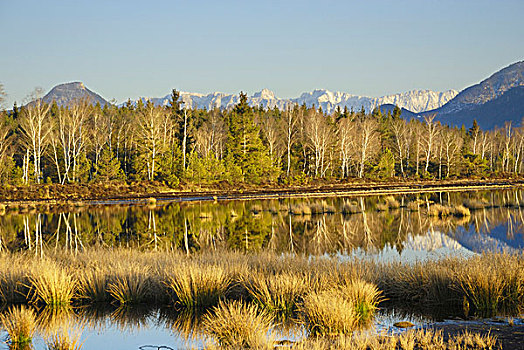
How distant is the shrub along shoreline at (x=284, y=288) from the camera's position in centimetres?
1028

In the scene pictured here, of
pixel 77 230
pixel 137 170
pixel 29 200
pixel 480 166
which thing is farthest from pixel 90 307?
pixel 480 166

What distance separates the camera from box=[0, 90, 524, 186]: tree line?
65.8 meters

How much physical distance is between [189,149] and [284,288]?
68.0 metres

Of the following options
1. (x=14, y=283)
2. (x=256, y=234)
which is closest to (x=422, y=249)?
(x=256, y=234)

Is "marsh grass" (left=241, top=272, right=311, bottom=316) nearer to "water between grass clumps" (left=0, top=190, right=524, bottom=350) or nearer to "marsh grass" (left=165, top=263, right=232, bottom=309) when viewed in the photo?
"marsh grass" (left=165, top=263, right=232, bottom=309)

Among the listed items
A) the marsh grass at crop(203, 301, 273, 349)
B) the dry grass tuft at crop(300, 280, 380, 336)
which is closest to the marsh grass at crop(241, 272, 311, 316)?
the dry grass tuft at crop(300, 280, 380, 336)

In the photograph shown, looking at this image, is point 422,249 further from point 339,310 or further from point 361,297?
point 339,310

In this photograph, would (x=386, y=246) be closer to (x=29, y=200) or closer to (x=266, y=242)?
(x=266, y=242)

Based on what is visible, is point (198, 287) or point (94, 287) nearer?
point (198, 287)

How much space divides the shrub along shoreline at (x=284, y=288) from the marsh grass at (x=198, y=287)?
2 centimetres

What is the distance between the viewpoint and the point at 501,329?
30.3 ft

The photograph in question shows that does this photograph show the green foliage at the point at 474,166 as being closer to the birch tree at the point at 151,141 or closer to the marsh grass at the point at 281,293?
the birch tree at the point at 151,141

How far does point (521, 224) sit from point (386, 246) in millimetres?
10767

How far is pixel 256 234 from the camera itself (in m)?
28.4
